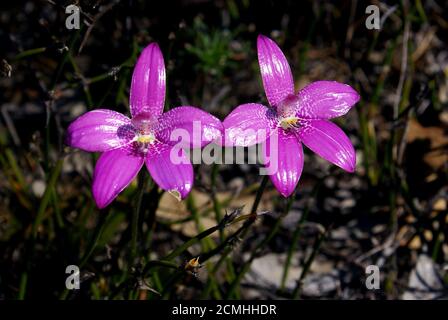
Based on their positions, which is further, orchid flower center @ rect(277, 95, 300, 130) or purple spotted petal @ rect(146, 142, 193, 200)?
orchid flower center @ rect(277, 95, 300, 130)

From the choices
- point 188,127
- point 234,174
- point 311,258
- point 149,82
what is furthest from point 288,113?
point 234,174

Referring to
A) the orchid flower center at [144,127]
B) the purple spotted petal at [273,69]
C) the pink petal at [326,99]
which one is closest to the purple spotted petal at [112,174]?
the orchid flower center at [144,127]

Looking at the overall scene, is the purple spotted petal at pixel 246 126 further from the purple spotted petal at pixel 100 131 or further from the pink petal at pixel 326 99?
the purple spotted petal at pixel 100 131

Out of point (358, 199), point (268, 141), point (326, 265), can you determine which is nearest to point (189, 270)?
point (268, 141)

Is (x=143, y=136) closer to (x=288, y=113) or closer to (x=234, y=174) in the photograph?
(x=288, y=113)

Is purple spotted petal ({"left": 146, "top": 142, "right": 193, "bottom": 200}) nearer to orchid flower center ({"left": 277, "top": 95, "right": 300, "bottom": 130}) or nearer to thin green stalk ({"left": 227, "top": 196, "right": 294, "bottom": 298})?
orchid flower center ({"left": 277, "top": 95, "right": 300, "bottom": 130})

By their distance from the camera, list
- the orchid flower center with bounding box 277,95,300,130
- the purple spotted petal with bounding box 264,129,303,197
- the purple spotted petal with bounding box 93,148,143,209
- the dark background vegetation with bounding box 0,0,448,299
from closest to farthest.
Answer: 1. the purple spotted petal with bounding box 93,148,143,209
2. the purple spotted petal with bounding box 264,129,303,197
3. the orchid flower center with bounding box 277,95,300,130
4. the dark background vegetation with bounding box 0,0,448,299

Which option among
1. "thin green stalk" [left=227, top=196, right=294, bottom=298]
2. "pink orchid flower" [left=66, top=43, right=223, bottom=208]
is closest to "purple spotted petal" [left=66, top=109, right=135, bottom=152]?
"pink orchid flower" [left=66, top=43, right=223, bottom=208]
